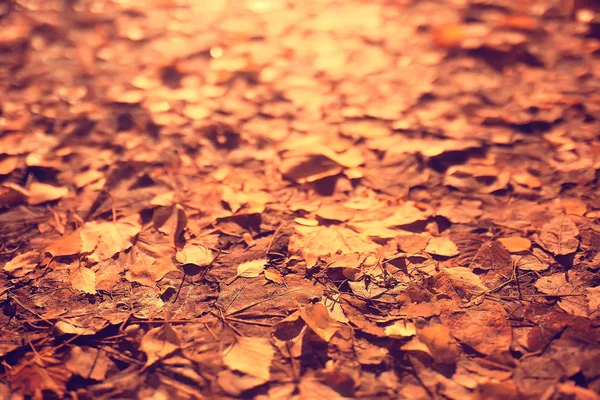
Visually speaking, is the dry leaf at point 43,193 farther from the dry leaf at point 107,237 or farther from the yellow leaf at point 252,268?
the yellow leaf at point 252,268

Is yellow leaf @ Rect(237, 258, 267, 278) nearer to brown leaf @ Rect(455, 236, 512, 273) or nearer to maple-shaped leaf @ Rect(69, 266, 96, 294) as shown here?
maple-shaped leaf @ Rect(69, 266, 96, 294)

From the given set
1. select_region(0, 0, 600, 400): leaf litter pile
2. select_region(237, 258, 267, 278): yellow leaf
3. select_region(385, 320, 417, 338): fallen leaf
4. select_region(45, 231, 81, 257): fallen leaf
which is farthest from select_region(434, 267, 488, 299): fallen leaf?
select_region(45, 231, 81, 257): fallen leaf

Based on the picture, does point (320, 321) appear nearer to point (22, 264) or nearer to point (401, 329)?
point (401, 329)

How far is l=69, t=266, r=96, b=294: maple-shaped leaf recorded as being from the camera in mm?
1053

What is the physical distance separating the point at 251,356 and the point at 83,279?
1.33 feet

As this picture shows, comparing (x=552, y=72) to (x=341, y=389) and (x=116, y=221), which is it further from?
(x=116, y=221)

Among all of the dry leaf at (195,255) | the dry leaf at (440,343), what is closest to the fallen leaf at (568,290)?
the dry leaf at (440,343)

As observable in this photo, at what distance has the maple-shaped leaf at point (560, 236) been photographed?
1.08 metres

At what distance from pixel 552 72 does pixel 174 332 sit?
0.90m

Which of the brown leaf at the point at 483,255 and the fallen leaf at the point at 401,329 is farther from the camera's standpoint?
the brown leaf at the point at 483,255

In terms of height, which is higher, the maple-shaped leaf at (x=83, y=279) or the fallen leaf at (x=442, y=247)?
the fallen leaf at (x=442, y=247)

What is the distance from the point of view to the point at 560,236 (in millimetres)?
1094

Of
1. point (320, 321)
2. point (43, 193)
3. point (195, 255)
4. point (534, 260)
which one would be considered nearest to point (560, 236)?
point (534, 260)

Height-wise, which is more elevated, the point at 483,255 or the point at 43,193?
the point at 43,193
